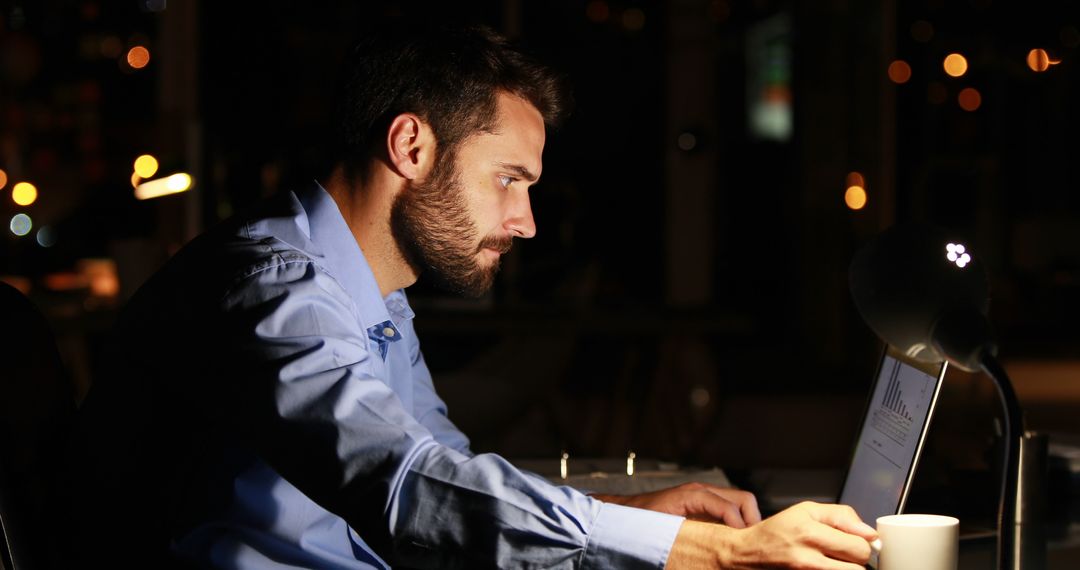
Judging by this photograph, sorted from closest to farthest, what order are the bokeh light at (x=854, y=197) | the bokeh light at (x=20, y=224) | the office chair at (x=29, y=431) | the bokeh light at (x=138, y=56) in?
1. the office chair at (x=29, y=431)
2. the bokeh light at (x=854, y=197)
3. the bokeh light at (x=138, y=56)
4. the bokeh light at (x=20, y=224)

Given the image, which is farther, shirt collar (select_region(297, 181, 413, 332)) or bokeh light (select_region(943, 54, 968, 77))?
bokeh light (select_region(943, 54, 968, 77))

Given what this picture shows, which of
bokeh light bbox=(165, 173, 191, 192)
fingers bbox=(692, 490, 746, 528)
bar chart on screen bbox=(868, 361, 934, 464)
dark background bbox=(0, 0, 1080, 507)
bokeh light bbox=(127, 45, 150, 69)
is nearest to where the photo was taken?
bar chart on screen bbox=(868, 361, 934, 464)

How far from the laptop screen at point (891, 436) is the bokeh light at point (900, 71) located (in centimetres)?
574

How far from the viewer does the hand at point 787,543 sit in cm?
94

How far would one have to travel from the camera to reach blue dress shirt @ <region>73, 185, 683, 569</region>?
0.96m

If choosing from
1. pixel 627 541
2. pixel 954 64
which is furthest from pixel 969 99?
pixel 627 541

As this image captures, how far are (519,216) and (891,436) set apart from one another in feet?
1.65

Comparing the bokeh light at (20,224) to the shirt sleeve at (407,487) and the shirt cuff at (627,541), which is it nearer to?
the shirt sleeve at (407,487)

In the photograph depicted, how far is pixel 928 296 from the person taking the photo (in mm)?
1054

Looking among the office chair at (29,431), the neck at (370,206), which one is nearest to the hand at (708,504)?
the neck at (370,206)

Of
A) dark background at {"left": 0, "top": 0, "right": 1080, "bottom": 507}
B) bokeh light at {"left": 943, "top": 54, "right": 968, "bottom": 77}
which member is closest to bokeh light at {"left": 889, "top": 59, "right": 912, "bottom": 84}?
dark background at {"left": 0, "top": 0, "right": 1080, "bottom": 507}

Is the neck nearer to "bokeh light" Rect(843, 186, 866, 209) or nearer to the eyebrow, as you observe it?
the eyebrow

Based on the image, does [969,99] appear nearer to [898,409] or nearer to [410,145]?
→ [898,409]

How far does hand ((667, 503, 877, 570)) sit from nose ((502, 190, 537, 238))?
1.70ft
